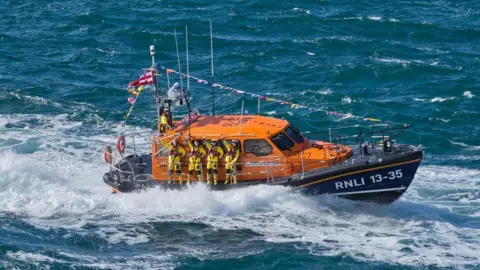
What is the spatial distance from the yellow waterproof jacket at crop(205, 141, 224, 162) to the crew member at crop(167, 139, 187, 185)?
0.94m

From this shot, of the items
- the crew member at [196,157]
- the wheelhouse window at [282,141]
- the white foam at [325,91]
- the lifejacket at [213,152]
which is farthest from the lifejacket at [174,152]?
the white foam at [325,91]

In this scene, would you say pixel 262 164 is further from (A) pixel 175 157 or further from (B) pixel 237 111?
(B) pixel 237 111

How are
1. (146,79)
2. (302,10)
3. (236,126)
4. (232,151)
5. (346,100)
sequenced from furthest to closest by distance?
(302,10)
(346,100)
(146,79)
(236,126)
(232,151)

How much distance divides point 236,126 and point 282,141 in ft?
5.16

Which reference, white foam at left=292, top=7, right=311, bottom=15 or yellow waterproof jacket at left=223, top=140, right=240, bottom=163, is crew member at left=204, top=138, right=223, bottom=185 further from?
white foam at left=292, top=7, right=311, bottom=15

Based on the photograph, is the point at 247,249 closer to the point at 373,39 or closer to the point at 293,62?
the point at 293,62

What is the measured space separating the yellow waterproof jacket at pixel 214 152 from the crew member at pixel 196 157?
304 millimetres

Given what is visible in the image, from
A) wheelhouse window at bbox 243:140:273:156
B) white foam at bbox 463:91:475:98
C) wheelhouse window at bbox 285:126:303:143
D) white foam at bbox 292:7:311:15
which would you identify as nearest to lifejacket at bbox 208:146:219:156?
wheelhouse window at bbox 243:140:273:156

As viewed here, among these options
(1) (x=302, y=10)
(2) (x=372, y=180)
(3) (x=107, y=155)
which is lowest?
(2) (x=372, y=180)

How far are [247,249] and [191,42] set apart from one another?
77.7ft

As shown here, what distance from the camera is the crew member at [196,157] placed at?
2638 cm

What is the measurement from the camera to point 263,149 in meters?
26.2

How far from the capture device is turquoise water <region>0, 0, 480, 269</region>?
24094mm

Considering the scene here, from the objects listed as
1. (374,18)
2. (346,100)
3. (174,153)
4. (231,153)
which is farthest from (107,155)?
(374,18)
